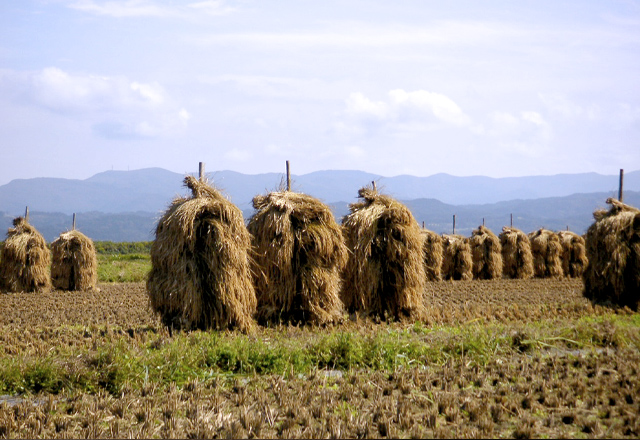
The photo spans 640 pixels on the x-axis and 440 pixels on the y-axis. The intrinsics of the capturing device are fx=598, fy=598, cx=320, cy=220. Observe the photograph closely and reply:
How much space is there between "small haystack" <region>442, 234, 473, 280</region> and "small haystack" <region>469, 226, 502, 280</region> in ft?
1.96

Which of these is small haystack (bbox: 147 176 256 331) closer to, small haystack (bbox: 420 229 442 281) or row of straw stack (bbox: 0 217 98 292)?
row of straw stack (bbox: 0 217 98 292)

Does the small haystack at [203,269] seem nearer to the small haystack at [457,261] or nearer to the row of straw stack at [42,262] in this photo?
the row of straw stack at [42,262]

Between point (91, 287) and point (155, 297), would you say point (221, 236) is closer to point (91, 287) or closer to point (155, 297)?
point (155, 297)

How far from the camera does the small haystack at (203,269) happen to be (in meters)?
10.9

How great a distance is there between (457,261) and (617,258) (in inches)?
626

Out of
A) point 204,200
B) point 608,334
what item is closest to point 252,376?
point 204,200

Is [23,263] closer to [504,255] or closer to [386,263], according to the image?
[386,263]

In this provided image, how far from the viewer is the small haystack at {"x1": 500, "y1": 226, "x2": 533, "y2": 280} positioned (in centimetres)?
3120

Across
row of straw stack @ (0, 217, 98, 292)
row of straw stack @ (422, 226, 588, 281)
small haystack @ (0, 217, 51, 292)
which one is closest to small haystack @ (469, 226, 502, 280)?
row of straw stack @ (422, 226, 588, 281)

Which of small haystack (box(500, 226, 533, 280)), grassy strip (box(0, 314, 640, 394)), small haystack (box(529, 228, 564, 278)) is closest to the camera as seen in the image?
grassy strip (box(0, 314, 640, 394))

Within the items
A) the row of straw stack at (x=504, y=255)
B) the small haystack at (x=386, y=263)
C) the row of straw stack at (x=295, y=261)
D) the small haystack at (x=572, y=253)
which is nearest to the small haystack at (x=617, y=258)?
the row of straw stack at (x=295, y=261)

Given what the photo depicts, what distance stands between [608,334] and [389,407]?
187 inches

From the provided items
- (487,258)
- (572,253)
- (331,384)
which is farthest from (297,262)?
(572,253)

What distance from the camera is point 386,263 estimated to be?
1321 cm
